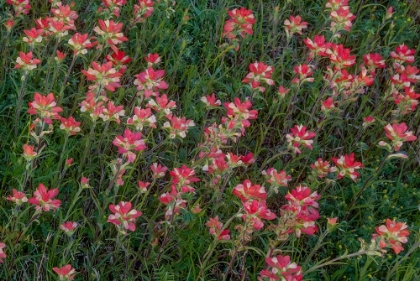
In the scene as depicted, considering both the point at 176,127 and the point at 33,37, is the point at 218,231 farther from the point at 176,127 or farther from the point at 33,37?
the point at 33,37

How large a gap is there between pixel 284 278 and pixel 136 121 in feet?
2.80

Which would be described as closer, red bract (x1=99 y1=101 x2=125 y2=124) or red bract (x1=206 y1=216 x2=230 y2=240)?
red bract (x1=206 y1=216 x2=230 y2=240)

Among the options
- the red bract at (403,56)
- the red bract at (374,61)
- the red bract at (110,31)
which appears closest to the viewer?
the red bract at (110,31)

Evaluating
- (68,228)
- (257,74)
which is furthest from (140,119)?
(257,74)

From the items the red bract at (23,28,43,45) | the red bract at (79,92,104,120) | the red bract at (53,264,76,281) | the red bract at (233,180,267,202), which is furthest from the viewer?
the red bract at (23,28,43,45)

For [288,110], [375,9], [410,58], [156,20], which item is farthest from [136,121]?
[375,9]

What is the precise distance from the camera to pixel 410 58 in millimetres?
3611

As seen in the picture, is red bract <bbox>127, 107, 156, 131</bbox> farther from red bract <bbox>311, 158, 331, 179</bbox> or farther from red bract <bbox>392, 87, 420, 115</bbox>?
red bract <bbox>392, 87, 420, 115</bbox>

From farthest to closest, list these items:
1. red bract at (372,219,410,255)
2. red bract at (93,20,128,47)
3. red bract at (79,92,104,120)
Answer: red bract at (93,20,128,47), red bract at (79,92,104,120), red bract at (372,219,410,255)

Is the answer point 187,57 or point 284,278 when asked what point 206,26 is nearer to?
point 187,57

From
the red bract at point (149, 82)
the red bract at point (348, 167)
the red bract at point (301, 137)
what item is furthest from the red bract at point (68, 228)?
the red bract at point (348, 167)

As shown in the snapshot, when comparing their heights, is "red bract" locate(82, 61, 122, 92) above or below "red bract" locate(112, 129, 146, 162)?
above

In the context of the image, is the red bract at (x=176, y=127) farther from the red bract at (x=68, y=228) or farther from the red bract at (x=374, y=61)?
the red bract at (x=374, y=61)

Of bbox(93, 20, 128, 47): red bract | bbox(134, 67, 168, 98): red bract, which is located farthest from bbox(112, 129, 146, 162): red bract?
bbox(93, 20, 128, 47): red bract
